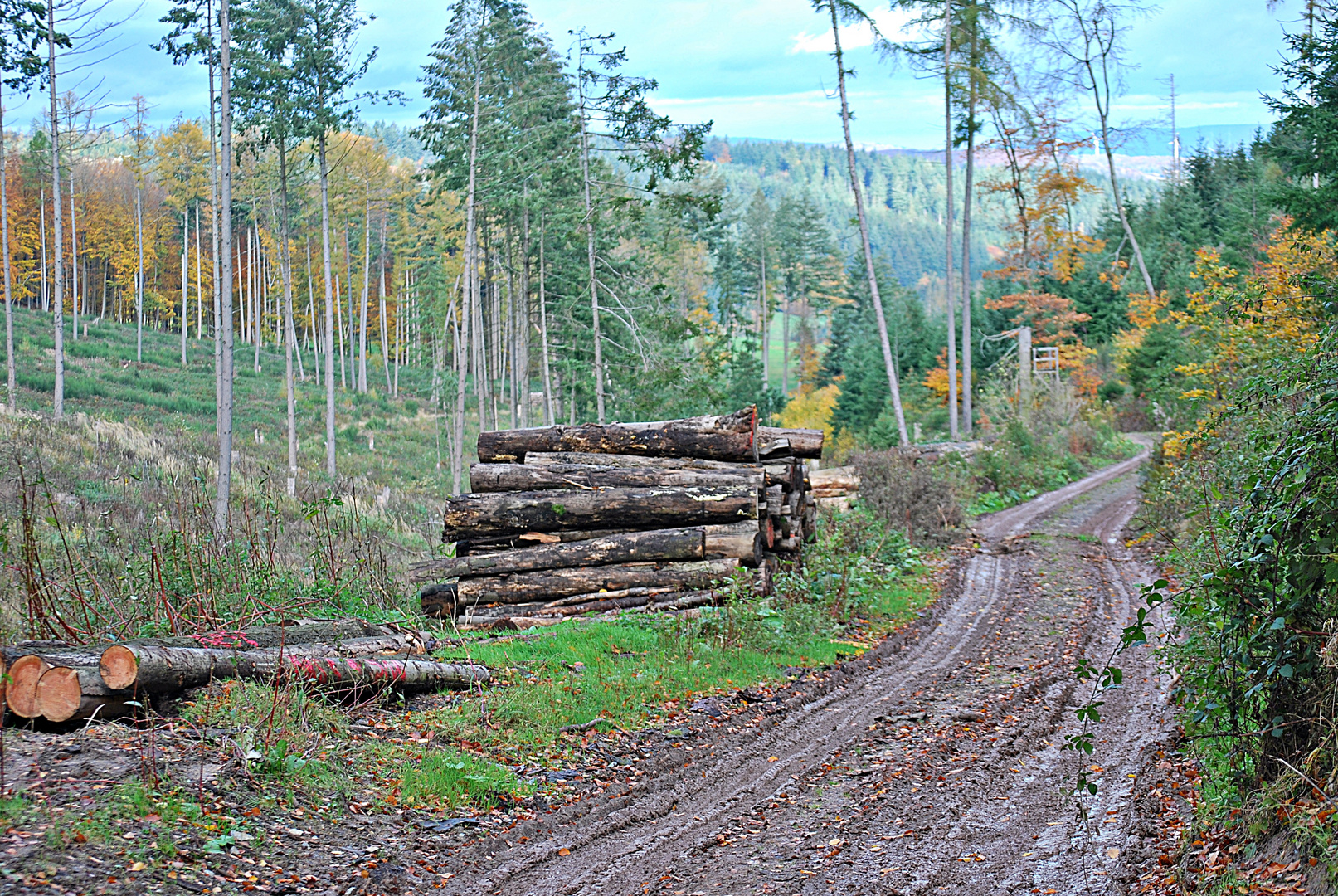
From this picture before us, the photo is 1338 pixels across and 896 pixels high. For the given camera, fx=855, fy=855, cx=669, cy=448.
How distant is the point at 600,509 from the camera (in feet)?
37.2

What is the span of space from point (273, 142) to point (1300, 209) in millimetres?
29377

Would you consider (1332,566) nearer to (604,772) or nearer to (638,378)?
(604,772)

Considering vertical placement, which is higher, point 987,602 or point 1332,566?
point 1332,566

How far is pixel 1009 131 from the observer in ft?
102

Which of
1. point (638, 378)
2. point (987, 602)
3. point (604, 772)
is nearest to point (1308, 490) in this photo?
point (604, 772)

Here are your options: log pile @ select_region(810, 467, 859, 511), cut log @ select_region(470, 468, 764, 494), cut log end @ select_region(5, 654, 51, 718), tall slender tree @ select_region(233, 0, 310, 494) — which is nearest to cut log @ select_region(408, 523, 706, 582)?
cut log @ select_region(470, 468, 764, 494)

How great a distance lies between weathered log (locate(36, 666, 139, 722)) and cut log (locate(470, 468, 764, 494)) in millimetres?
6365

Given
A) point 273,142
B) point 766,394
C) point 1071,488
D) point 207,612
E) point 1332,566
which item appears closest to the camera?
point 1332,566

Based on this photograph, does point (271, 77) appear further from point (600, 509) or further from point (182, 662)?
point (182, 662)

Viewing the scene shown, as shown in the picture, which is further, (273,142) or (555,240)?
(555,240)

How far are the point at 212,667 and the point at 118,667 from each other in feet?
2.41

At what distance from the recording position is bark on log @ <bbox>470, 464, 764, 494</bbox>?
38.2 feet

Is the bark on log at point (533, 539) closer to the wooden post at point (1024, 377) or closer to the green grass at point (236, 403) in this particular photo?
the green grass at point (236, 403)

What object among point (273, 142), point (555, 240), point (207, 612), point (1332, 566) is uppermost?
point (273, 142)
